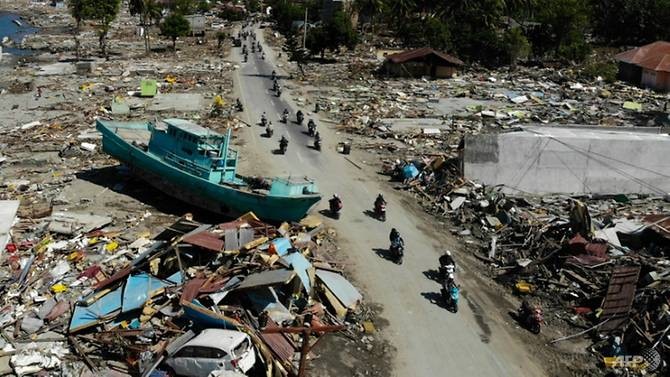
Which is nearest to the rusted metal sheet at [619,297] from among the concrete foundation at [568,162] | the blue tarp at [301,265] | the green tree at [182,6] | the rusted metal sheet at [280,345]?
the blue tarp at [301,265]

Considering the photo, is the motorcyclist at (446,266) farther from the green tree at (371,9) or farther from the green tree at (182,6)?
the green tree at (182,6)

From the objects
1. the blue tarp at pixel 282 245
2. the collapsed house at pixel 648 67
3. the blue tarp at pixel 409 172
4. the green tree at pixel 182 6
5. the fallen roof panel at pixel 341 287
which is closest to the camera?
the fallen roof panel at pixel 341 287

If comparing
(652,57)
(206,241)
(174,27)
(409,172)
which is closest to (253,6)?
(174,27)

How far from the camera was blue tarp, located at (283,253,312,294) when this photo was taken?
14.9 m

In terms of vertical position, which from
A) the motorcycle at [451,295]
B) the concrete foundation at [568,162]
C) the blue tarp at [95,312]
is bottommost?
the blue tarp at [95,312]

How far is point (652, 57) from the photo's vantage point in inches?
1970

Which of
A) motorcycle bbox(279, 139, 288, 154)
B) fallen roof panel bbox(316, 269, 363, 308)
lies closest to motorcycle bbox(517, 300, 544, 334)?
fallen roof panel bbox(316, 269, 363, 308)

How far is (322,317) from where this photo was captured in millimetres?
14625

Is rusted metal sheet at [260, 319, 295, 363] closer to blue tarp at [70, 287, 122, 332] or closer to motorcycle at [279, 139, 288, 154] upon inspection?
blue tarp at [70, 287, 122, 332]

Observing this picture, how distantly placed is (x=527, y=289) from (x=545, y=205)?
298 inches

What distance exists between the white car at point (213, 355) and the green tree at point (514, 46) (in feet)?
164

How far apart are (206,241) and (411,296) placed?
5726 millimetres

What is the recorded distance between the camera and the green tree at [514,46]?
55.9 meters

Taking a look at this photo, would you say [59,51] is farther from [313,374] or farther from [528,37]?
[313,374]
